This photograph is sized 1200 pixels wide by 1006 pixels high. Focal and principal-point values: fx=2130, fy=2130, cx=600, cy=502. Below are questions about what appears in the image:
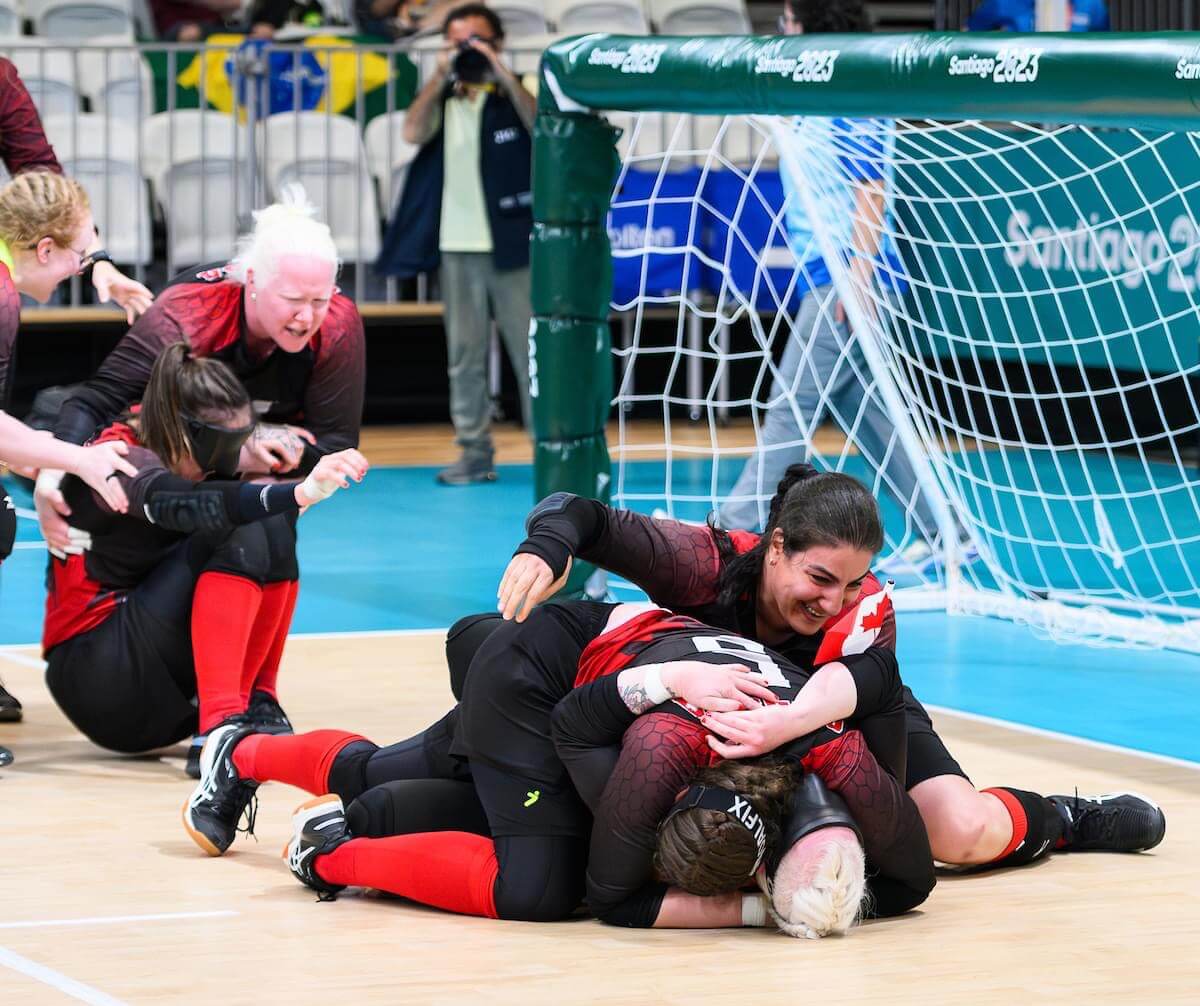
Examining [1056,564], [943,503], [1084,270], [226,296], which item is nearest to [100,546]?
[226,296]

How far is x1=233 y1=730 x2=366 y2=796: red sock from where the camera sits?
3.77 m

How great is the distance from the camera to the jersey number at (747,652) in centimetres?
333

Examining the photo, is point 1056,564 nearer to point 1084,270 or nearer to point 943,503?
point 943,503

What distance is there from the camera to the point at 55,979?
3029 mm

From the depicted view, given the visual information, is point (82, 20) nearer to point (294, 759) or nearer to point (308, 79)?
point (308, 79)

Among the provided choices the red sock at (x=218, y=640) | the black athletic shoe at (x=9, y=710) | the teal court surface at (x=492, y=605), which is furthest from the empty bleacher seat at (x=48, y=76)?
the red sock at (x=218, y=640)

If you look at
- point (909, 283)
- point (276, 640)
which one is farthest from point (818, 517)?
point (909, 283)

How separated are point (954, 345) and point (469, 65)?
8.28ft

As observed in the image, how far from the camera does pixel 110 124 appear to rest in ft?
33.9

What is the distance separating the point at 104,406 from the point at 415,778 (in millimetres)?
1392

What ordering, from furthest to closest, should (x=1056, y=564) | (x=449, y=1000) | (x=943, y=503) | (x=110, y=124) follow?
1. (x=110, y=124)
2. (x=1056, y=564)
3. (x=943, y=503)
4. (x=449, y=1000)

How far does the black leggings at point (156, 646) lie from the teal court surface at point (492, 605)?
1.05 meters

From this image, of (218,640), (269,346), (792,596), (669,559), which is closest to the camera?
(792,596)

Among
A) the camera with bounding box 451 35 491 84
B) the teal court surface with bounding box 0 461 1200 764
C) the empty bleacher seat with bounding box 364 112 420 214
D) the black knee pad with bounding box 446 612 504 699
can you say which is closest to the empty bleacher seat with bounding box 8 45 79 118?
the empty bleacher seat with bounding box 364 112 420 214
